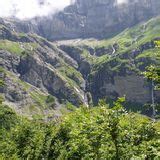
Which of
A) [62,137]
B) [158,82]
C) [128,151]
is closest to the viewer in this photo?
[158,82]

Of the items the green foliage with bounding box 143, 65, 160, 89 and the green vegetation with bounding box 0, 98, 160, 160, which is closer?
the green foliage with bounding box 143, 65, 160, 89

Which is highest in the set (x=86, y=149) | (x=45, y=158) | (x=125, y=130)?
→ (x=125, y=130)

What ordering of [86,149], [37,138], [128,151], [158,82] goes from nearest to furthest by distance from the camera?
[158,82] → [128,151] → [86,149] → [37,138]

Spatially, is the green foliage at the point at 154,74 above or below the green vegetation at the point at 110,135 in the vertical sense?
above

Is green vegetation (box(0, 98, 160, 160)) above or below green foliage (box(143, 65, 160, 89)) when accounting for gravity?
below

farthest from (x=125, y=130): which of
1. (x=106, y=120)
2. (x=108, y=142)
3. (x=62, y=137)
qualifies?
(x=62, y=137)

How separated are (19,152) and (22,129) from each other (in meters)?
7.24

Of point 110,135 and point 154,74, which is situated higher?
point 154,74

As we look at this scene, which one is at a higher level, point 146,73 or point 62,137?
point 146,73

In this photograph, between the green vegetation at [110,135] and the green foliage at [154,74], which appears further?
the green vegetation at [110,135]

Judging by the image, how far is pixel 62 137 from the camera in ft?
348

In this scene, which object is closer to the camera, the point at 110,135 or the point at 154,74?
the point at 154,74

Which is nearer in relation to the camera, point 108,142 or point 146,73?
point 146,73

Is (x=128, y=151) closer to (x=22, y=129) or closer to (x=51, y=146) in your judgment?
(x=51, y=146)
